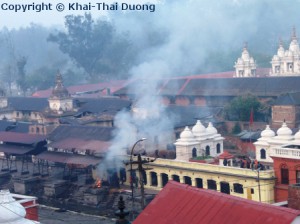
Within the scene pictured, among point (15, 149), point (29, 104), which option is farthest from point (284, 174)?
point (29, 104)

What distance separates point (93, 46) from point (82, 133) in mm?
41421

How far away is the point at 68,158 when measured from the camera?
35.6m

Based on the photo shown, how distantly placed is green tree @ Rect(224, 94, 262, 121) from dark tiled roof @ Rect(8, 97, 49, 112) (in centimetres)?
1898

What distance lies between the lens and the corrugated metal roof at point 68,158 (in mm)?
33281

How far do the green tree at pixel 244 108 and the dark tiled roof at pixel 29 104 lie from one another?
18982 millimetres

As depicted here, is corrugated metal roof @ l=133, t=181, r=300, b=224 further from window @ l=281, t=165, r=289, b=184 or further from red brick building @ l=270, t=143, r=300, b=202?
window @ l=281, t=165, r=289, b=184

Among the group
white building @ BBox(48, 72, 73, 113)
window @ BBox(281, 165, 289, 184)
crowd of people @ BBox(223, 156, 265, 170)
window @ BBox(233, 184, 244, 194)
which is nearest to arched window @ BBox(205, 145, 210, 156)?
crowd of people @ BBox(223, 156, 265, 170)

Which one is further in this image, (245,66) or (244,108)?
(245,66)

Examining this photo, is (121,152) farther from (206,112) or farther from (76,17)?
(76,17)

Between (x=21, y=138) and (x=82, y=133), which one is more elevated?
(x=82, y=133)

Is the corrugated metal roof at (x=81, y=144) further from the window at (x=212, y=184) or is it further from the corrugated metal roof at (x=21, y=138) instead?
the window at (x=212, y=184)

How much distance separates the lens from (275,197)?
2706 cm

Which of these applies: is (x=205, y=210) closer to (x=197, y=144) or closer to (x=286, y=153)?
(x=286, y=153)

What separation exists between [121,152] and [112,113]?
48.8 feet
